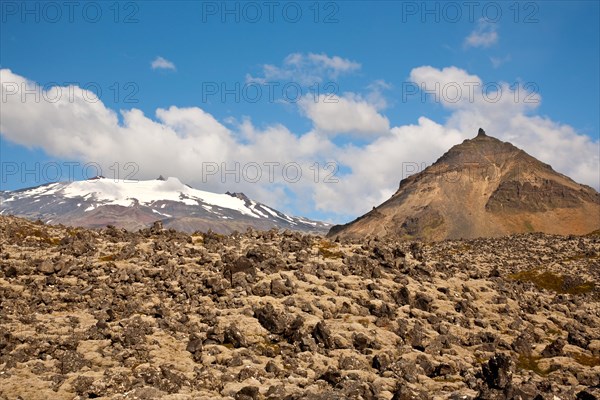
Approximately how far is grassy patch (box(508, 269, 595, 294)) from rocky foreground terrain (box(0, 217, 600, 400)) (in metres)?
30.1

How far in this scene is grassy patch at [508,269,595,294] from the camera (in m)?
95.9

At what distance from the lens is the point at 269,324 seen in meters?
41.0

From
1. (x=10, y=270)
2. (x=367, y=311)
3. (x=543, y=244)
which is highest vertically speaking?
(x=543, y=244)

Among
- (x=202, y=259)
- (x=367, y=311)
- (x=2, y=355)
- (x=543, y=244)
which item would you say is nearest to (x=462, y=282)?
(x=367, y=311)

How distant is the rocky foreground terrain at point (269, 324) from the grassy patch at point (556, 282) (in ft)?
98.8

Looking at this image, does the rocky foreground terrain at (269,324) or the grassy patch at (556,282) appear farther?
the grassy patch at (556,282)

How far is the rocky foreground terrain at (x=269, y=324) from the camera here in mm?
31328

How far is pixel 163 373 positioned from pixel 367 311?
21.2 metres

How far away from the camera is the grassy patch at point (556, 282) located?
95.9 m

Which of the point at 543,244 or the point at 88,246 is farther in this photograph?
the point at 543,244

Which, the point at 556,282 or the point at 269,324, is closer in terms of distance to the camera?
the point at 269,324

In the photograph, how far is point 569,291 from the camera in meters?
96.1

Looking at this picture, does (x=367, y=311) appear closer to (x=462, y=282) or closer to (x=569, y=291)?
(x=462, y=282)

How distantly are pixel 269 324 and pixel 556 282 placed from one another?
7992cm
